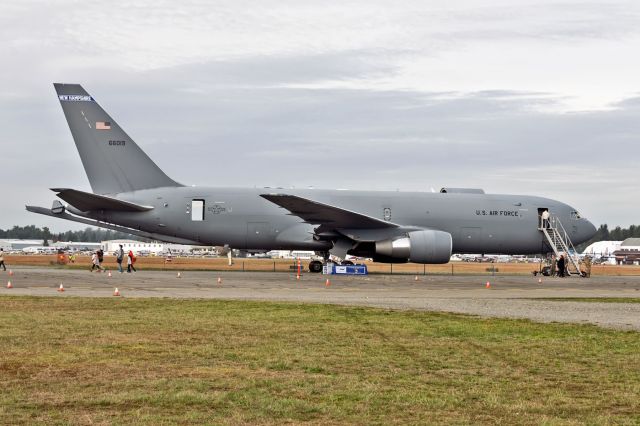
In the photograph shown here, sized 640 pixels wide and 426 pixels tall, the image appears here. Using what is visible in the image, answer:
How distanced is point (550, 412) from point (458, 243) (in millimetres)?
38739

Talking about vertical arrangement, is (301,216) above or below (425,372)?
above

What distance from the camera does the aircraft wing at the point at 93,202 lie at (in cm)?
4219

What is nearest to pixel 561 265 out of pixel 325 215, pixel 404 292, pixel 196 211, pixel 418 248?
pixel 418 248

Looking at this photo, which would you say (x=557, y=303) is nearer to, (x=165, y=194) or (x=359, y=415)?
(x=359, y=415)

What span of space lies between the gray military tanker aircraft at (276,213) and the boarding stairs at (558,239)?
1.26 feet

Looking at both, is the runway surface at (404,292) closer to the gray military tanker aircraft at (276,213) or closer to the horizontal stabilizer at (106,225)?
the gray military tanker aircraft at (276,213)

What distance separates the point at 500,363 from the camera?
→ 1260cm

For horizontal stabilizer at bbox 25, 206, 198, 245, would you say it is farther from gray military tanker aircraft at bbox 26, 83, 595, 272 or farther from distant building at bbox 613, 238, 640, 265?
distant building at bbox 613, 238, 640, 265

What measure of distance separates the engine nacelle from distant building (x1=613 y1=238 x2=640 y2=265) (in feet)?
294

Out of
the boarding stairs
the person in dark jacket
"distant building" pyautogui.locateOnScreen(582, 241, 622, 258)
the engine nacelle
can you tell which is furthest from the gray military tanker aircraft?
"distant building" pyautogui.locateOnScreen(582, 241, 622, 258)

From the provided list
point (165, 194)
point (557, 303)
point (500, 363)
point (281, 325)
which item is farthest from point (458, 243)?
point (500, 363)

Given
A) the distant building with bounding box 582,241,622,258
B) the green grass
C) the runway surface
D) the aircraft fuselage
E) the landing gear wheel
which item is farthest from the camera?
the distant building with bounding box 582,241,622,258

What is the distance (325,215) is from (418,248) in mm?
4770

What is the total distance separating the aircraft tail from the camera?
44750 millimetres
